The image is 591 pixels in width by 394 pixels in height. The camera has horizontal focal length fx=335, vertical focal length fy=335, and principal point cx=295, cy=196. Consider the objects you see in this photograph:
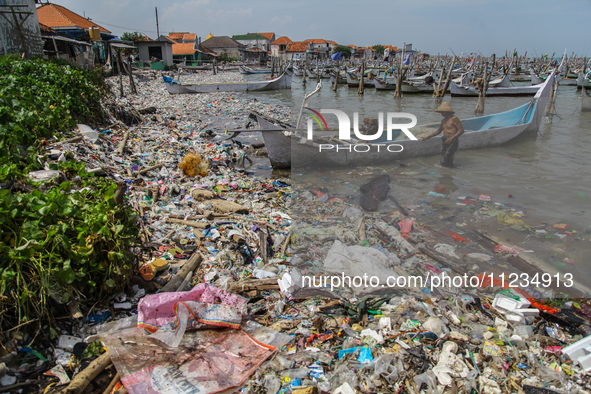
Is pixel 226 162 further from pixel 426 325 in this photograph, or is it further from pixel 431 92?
pixel 431 92

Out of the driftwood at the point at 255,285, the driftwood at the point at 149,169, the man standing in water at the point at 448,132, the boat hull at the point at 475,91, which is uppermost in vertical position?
the boat hull at the point at 475,91

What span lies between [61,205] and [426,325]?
3223mm

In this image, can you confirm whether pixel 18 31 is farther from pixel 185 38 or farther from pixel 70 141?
pixel 185 38

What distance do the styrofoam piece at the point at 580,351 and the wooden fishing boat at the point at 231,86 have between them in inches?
876

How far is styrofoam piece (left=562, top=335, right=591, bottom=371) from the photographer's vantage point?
2.57m

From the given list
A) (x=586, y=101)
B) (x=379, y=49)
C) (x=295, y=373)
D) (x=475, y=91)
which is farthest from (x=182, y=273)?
(x=379, y=49)

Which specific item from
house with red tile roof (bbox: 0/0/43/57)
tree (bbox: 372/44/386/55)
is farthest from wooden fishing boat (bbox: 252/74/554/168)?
tree (bbox: 372/44/386/55)

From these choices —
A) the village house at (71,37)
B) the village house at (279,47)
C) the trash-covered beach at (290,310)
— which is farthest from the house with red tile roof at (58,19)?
the village house at (279,47)

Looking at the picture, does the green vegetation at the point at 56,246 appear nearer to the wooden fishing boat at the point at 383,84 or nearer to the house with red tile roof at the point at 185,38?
the wooden fishing boat at the point at 383,84

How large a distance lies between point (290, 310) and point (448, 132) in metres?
6.83

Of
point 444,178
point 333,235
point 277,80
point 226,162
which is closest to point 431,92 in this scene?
point 277,80

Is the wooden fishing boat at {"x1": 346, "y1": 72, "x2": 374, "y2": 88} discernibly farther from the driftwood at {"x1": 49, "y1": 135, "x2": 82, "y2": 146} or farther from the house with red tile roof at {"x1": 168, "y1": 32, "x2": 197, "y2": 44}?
the house with red tile roof at {"x1": 168, "y1": 32, "x2": 197, "y2": 44}

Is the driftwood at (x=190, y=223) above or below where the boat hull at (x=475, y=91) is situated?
below

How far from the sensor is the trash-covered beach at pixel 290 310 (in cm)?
239
